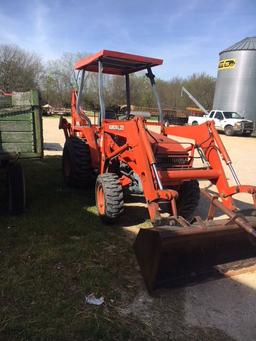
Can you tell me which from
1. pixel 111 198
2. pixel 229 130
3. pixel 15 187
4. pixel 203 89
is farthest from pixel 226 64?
pixel 15 187

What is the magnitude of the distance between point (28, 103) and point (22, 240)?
1.97 metres

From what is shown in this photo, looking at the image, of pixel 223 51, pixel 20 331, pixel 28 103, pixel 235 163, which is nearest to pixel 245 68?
pixel 223 51

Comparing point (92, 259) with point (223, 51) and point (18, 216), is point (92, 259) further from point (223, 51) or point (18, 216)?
point (223, 51)

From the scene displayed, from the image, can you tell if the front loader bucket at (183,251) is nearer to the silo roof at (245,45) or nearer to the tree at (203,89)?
the silo roof at (245,45)

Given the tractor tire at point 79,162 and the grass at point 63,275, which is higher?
the tractor tire at point 79,162

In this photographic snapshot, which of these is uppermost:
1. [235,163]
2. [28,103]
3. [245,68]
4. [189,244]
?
[245,68]

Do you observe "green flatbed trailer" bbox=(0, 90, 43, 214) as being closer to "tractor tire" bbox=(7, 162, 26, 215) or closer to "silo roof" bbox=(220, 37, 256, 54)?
"tractor tire" bbox=(7, 162, 26, 215)

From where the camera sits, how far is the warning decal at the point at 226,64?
100ft

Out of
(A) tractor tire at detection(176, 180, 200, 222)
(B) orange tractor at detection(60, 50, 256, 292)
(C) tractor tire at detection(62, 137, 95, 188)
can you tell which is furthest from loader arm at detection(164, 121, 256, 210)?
(C) tractor tire at detection(62, 137, 95, 188)

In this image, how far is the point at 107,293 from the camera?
3561 millimetres

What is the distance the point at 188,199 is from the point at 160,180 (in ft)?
4.73

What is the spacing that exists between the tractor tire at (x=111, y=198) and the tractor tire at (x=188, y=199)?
1100 mm

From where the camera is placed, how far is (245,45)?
1184 inches

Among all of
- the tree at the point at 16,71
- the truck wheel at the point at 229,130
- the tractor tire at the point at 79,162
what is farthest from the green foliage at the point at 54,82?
the tractor tire at the point at 79,162
